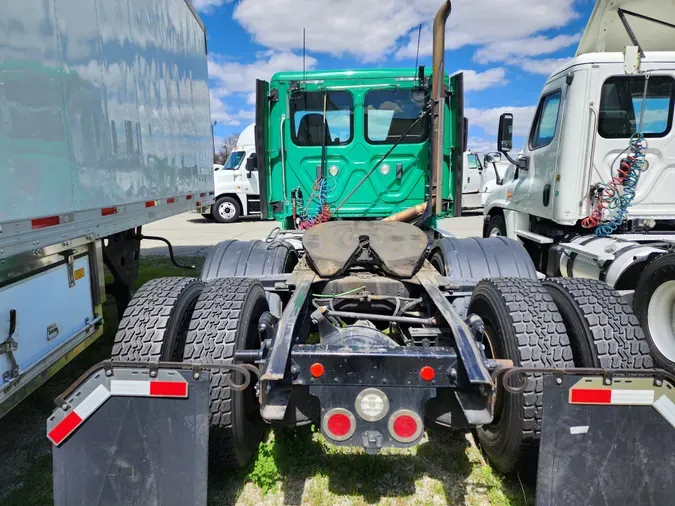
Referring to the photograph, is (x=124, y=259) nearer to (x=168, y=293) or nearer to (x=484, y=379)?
(x=168, y=293)

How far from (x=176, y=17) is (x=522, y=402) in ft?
17.1

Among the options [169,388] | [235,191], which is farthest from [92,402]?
[235,191]

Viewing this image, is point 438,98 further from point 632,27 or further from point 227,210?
point 227,210

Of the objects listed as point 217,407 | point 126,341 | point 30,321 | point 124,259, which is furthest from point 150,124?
point 217,407

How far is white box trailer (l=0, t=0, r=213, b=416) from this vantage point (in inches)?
87.5

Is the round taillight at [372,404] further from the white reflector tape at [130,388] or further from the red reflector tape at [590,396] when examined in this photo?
the white reflector tape at [130,388]

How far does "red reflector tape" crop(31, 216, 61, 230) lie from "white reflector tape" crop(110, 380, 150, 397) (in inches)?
41.1

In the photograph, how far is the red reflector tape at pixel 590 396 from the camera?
184 cm

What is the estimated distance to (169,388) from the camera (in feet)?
6.16

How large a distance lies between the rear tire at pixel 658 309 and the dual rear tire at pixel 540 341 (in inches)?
55.7

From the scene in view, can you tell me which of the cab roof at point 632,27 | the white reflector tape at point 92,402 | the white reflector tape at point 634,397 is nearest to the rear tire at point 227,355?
the white reflector tape at point 92,402

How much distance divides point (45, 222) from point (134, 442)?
133 cm

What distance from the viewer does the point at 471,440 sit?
2.94 m

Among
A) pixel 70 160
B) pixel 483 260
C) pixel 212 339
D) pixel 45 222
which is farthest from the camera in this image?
pixel 483 260
